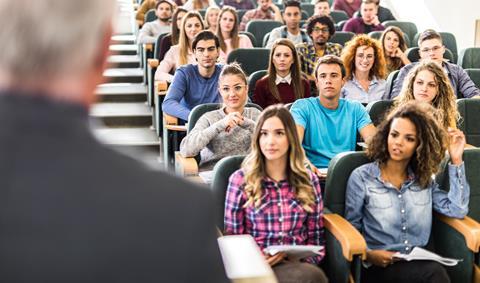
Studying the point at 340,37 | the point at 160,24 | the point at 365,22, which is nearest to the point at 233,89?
the point at 340,37

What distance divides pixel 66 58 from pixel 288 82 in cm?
358

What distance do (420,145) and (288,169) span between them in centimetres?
48

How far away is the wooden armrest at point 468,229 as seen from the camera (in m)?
2.45

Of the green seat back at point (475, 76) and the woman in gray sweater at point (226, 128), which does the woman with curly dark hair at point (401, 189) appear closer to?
the woman in gray sweater at point (226, 128)

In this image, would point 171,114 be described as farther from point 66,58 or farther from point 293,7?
point 66,58

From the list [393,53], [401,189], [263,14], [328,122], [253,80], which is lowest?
[401,189]

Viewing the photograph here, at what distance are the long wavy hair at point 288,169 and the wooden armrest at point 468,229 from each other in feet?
1.69

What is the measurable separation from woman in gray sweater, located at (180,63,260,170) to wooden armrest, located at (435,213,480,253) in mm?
944

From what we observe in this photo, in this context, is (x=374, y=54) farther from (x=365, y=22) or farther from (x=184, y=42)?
(x=365, y=22)

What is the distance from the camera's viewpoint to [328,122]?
3.31 m

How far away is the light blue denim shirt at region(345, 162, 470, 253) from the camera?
2.52 metres

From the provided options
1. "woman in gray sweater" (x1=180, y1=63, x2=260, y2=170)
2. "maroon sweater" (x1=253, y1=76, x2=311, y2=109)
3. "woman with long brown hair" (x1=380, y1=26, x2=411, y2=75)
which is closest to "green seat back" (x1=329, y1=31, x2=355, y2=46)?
"woman with long brown hair" (x1=380, y1=26, x2=411, y2=75)

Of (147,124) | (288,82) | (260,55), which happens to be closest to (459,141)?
(288,82)

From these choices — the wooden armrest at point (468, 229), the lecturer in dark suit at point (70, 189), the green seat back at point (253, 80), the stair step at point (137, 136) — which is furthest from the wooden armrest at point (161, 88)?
the lecturer in dark suit at point (70, 189)
